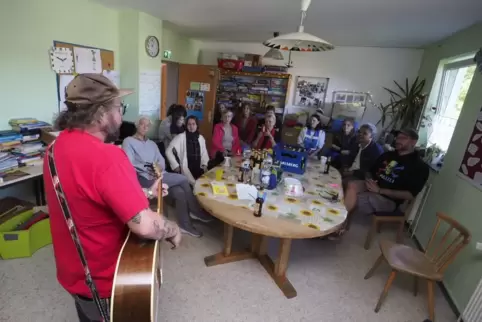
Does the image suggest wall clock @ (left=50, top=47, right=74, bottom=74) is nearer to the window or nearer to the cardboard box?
the cardboard box

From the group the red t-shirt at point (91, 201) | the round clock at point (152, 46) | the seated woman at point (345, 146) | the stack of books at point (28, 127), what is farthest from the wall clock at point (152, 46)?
the red t-shirt at point (91, 201)

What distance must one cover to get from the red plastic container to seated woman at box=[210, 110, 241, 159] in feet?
6.02

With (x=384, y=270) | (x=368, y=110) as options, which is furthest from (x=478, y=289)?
(x=368, y=110)

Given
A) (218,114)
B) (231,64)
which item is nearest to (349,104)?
(231,64)

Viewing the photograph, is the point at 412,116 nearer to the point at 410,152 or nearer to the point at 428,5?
the point at 410,152

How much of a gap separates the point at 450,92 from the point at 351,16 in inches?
66.2

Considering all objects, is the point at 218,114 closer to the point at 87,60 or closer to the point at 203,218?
the point at 87,60

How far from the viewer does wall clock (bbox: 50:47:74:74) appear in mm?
2738

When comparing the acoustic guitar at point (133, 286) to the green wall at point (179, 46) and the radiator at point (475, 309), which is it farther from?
the green wall at point (179, 46)

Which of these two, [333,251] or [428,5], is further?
[333,251]

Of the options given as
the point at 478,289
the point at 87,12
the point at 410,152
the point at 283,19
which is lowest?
the point at 478,289

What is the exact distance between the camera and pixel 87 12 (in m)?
3.03

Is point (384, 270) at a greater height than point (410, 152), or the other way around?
point (410, 152)

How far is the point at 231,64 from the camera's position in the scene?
197 inches
